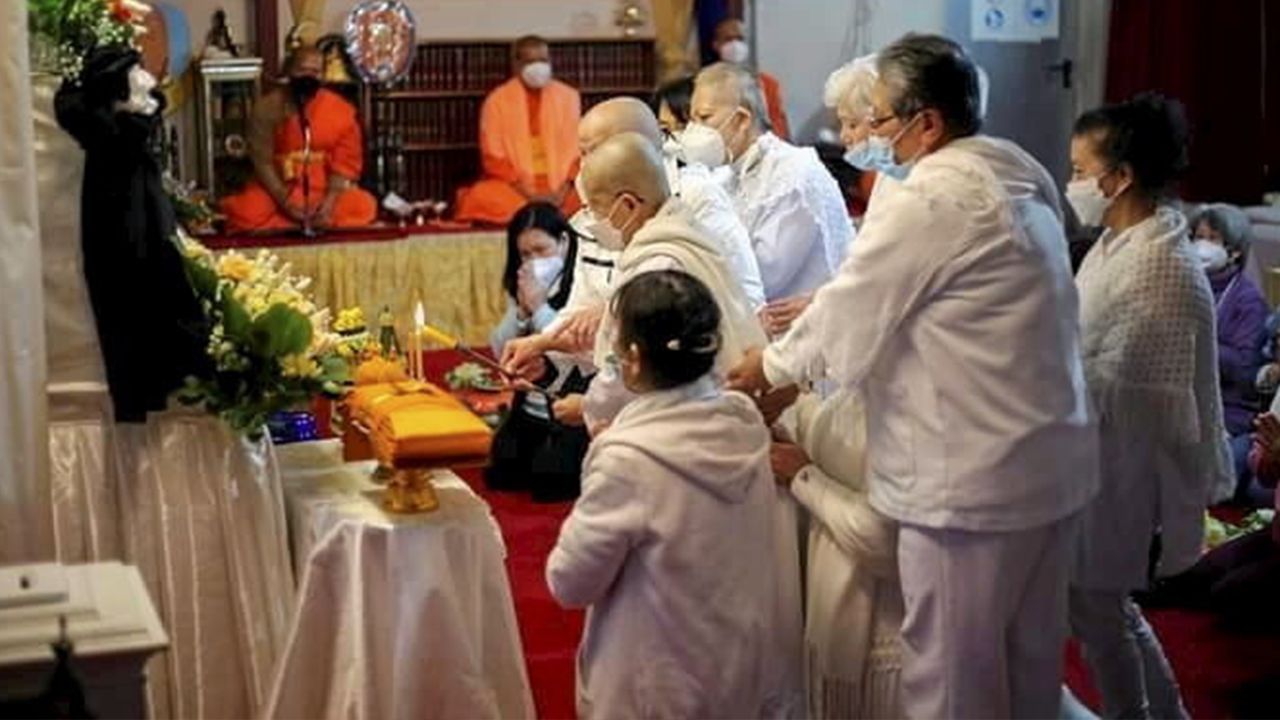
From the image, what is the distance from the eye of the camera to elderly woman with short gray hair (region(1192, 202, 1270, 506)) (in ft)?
19.9

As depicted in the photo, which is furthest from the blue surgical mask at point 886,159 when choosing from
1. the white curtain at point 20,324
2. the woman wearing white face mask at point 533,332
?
the woman wearing white face mask at point 533,332

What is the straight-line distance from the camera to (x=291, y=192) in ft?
28.8

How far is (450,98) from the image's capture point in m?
9.77

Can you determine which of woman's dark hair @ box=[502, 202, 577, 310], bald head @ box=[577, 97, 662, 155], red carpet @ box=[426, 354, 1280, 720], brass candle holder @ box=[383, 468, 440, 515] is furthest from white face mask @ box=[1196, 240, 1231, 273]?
brass candle holder @ box=[383, 468, 440, 515]

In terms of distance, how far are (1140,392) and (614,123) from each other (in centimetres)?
123

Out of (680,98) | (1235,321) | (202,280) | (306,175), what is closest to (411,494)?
(202,280)

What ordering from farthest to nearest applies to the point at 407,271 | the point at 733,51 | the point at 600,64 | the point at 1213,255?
1. the point at 600,64
2. the point at 733,51
3. the point at 407,271
4. the point at 1213,255

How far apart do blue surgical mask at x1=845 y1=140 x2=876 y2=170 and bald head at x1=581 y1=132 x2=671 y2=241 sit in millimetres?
367

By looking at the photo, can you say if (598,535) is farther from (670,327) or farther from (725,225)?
(725,225)

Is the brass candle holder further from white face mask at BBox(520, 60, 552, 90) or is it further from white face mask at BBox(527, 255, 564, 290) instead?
Result: white face mask at BBox(520, 60, 552, 90)

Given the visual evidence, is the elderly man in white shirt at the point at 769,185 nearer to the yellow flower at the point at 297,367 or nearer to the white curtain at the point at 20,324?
the yellow flower at the point at 297,367

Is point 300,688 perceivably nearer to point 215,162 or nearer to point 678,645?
point 678,645

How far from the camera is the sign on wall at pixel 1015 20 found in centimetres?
1023

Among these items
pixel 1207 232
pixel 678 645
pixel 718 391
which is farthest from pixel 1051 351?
pixel 1207 232
